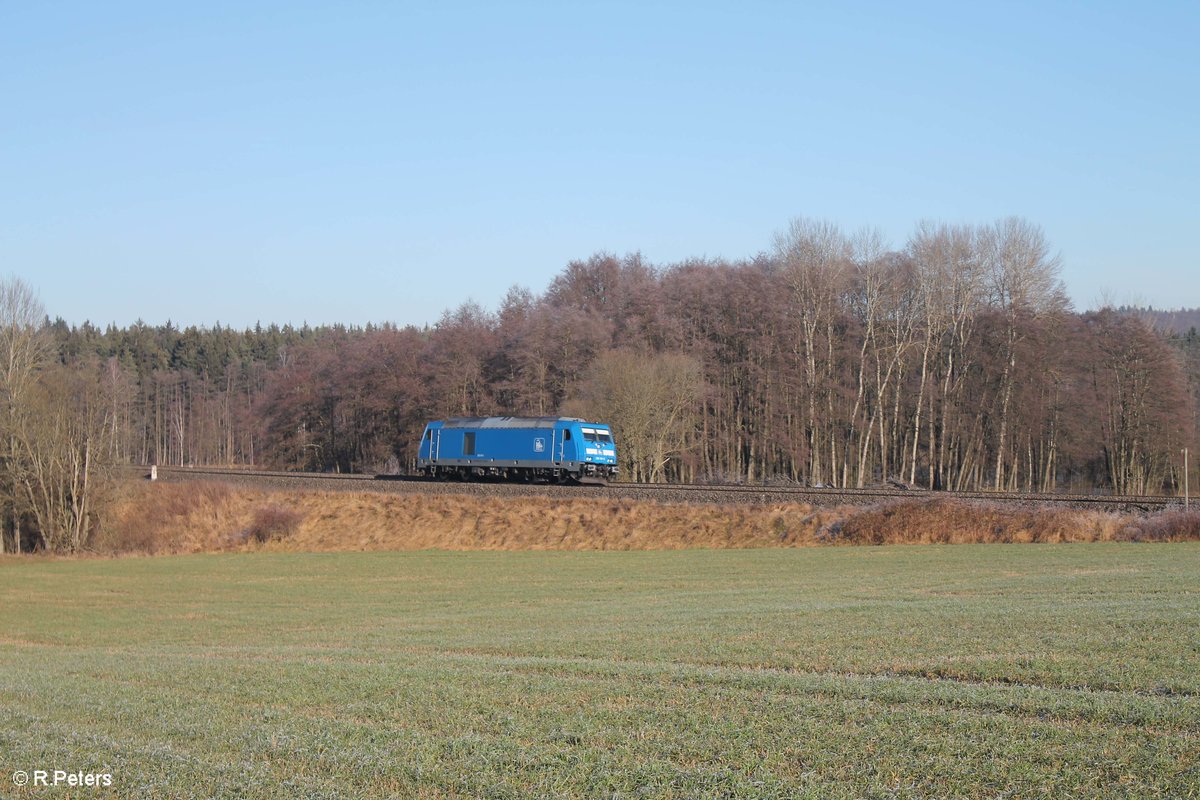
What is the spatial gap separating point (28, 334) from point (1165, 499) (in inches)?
2633

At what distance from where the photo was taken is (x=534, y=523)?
43.2m

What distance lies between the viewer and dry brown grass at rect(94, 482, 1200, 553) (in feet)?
112

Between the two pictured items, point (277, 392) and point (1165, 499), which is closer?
point (1165, 499)

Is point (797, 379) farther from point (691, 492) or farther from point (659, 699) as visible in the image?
point (659, 699)

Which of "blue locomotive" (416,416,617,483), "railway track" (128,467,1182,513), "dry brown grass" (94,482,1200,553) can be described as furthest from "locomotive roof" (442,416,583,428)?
"dry brown grass" (94,482,1200,553)

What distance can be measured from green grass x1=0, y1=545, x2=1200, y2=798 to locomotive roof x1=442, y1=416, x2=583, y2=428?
28.2m

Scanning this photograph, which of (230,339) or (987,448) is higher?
(230,339)

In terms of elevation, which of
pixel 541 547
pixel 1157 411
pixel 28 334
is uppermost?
pixel 28 334

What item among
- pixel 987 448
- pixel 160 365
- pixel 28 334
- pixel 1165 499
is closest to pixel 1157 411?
pixel 987 448

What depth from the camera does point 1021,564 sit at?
26.0 meters

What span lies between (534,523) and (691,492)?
6715 mm

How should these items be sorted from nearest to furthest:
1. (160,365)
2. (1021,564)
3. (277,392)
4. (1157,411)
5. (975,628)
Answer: (975,628) < (1021,564) < (1157,411) < (277,392) < (160,365)

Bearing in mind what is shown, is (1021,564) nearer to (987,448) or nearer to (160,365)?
(987,448)

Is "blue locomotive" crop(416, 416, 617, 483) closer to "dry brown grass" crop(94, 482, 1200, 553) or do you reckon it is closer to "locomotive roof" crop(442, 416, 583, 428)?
"locomotive roof" crop(442, 416, 583, 428)
